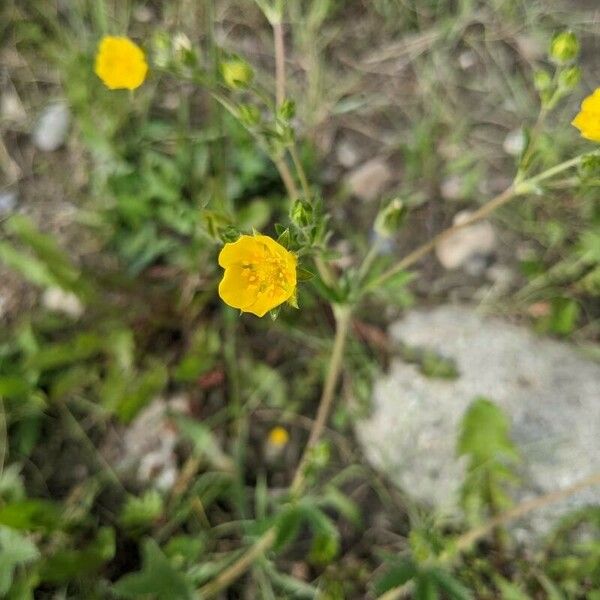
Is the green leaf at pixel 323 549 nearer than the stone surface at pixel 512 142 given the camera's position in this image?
Yes

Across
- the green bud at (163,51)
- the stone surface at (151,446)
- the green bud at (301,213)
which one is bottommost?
the stone surface at (151,446)

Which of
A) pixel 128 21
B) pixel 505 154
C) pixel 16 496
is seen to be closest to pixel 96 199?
pixel 128 21

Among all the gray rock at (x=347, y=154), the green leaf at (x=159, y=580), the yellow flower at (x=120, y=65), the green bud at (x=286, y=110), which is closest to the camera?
the green bud at (x=286, y=110)

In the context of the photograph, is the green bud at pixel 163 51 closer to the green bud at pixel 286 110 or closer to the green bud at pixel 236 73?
the green bud at pixel 236 73

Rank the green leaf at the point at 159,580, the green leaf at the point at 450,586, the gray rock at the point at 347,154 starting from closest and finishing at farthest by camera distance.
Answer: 1. the green leaf at the point at 450,586
2. the green leaf at the point at 159,580
3. the gray rock at the point at 347,154

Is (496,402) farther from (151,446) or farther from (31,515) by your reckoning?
(31,515)

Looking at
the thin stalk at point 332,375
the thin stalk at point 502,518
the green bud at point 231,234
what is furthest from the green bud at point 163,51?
the thin stalk at point 502,518

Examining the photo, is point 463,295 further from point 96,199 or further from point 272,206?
point 96,199

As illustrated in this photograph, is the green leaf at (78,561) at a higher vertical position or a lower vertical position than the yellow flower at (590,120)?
lower
